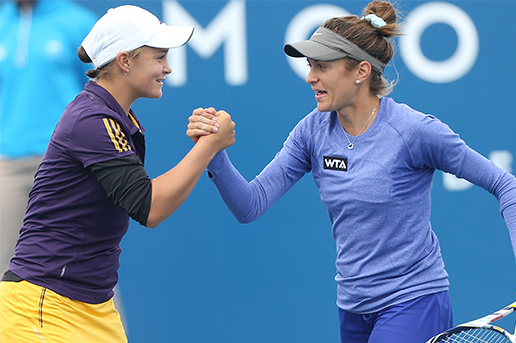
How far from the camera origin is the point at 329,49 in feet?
7.20

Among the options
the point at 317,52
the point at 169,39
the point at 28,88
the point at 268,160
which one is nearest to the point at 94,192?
the point at 169,39

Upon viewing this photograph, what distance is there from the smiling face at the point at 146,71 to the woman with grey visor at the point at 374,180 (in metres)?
0.18

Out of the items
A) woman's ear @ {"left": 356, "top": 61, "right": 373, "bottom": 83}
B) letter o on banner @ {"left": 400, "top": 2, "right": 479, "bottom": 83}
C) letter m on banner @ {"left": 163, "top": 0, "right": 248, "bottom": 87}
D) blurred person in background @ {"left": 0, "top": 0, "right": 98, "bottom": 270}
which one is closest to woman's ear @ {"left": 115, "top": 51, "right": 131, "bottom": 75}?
woman's ear @ {"left": 356, "top": 61, "right": 373, "bottom": 83}

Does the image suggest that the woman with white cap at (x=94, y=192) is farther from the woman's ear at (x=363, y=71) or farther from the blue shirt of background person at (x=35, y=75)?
the blue shirt of background person at (x=35, y=75)

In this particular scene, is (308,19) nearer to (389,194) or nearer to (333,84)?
(333,84)

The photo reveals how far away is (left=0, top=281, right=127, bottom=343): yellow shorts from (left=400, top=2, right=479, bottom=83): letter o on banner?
2338mm

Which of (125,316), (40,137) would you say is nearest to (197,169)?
(40,137)

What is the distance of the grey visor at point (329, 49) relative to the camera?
2.18 meters

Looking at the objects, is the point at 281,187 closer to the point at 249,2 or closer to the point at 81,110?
the point at 81,110

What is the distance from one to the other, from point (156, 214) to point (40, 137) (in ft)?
4.72

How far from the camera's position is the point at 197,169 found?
1.87 m

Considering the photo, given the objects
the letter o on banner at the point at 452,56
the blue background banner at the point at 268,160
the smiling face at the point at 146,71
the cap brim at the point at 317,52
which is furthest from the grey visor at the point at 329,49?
the letter o on banner at the point at 452,56

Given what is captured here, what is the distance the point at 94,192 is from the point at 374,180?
887 mm

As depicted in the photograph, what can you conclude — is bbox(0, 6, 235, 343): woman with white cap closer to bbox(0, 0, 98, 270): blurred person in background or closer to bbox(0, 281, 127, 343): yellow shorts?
bbox(0, 281, 127, 343): yellow shorts
